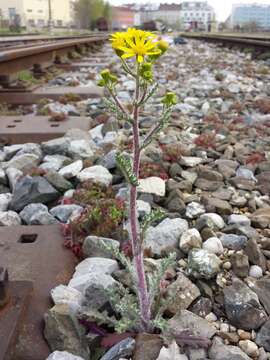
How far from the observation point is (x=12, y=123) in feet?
15.0

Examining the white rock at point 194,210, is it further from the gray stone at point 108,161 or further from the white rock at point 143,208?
the gray stone at point 108,161

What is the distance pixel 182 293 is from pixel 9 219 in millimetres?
1230

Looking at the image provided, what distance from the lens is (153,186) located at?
2.97 metres

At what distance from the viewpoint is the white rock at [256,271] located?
217 centimetres

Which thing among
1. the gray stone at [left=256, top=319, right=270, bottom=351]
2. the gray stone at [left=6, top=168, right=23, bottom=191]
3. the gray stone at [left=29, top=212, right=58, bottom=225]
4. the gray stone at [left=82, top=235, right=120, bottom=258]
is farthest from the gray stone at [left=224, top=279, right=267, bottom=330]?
the gray stone at [left=6, top=168, right=23, bottom=191]

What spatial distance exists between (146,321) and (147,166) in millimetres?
1638

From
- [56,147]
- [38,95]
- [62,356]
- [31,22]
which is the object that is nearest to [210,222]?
[62,356]

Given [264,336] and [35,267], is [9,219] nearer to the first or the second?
[35,267]

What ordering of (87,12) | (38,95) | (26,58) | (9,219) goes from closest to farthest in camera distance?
(9,219), (38,95), (26,58), (87,12)

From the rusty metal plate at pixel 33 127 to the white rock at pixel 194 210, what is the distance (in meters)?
1.84

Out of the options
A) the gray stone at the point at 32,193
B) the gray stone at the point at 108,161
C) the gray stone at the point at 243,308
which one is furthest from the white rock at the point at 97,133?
the gray stone at the point at 243,308

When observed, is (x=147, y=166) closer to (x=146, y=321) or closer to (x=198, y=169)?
(x=198, y=169)

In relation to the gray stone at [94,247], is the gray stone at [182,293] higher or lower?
lower

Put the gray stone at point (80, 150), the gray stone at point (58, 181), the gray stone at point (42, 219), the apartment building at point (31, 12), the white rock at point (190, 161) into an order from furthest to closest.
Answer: the apartment building at point (31, 12)
the gray stone at point (80, 150)
the white rock at point (190, 161)
the gray stone at point (58, 181)
the gray stone at point (42, 219)
